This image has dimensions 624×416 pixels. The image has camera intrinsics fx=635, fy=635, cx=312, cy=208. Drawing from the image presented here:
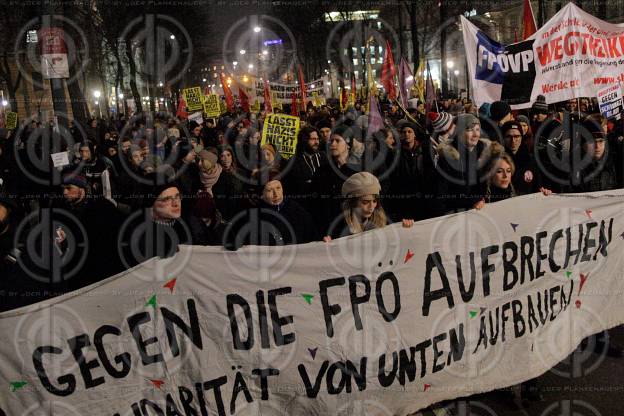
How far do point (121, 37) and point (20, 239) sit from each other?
94.2 feet

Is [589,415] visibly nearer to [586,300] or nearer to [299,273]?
[586,300]

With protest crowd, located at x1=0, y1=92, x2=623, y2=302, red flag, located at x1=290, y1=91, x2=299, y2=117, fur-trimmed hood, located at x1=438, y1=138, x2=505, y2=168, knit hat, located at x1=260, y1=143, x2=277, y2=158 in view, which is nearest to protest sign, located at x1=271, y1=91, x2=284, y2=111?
red flag, located at x1=290, y1=91, x2=299, y2=117

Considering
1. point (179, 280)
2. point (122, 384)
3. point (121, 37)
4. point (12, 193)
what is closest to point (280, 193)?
point (179, 280)

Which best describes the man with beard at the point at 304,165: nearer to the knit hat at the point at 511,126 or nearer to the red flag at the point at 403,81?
the knit hat at the point at 511,126

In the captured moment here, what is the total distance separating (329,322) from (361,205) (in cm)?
96

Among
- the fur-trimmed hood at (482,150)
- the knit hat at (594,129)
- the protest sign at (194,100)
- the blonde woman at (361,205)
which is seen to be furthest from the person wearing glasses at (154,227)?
the protest sign at (194,100)

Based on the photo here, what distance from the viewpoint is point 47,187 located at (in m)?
8.64

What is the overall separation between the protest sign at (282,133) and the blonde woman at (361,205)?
3214 millimetres

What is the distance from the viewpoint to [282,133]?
770cm

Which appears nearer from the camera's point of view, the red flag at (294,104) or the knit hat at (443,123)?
the knit hat at (443,123)

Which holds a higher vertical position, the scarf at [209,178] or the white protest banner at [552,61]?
the white protest banner at [552,61]

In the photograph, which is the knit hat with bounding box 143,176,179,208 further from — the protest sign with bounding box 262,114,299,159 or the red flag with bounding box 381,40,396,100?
the red flag with bounding box 381,40,396,100

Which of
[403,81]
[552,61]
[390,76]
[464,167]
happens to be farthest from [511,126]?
[403,81]

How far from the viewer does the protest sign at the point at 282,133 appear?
761 centimetres
